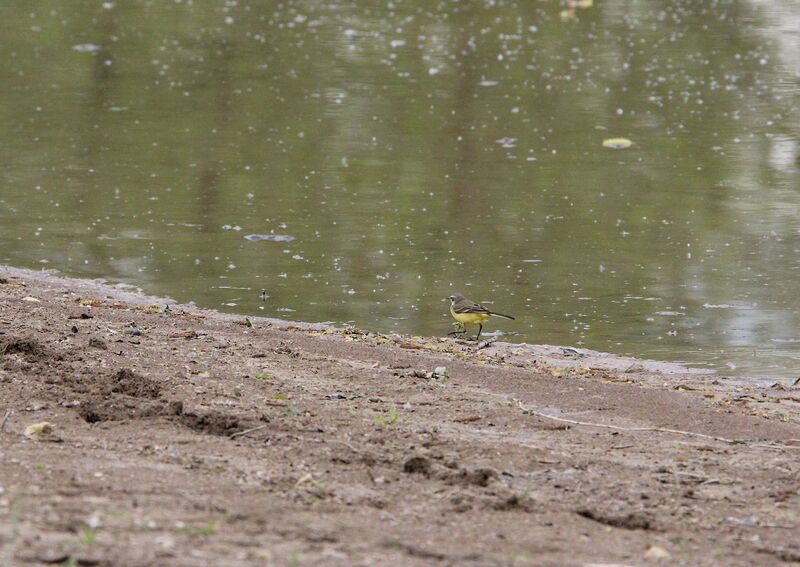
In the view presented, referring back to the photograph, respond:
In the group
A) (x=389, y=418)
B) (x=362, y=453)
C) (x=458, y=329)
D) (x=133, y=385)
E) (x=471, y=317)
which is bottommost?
(x=458, y=329)

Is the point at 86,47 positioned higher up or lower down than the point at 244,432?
lower down

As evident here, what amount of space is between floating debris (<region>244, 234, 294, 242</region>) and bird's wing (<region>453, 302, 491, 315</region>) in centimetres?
304

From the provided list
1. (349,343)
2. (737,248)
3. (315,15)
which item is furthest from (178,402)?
(315,15)

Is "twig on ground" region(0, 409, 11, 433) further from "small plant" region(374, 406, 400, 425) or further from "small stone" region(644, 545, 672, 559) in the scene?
"small stone" region(644, 545, 672, 559)

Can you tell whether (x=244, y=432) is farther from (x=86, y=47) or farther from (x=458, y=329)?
(x=86, y=47)

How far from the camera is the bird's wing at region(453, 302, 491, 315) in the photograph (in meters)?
9.62

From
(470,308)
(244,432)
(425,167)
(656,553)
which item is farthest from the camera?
(425,167)

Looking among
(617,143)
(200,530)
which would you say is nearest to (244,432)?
(200,530)

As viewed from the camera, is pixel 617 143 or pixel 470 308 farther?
pixel 617 143

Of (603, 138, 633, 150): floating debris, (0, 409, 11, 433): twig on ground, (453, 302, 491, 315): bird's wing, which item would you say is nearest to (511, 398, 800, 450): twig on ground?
(453, 302, 491, 315): bird's wing

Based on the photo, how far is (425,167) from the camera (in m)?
15.3

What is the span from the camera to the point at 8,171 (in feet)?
48.6

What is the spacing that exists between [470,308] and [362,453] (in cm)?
380

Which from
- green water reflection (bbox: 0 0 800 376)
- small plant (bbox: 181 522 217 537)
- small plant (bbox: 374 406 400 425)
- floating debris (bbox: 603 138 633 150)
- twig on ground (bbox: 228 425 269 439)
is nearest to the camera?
small plant (bbox: 181 522 217 537)
